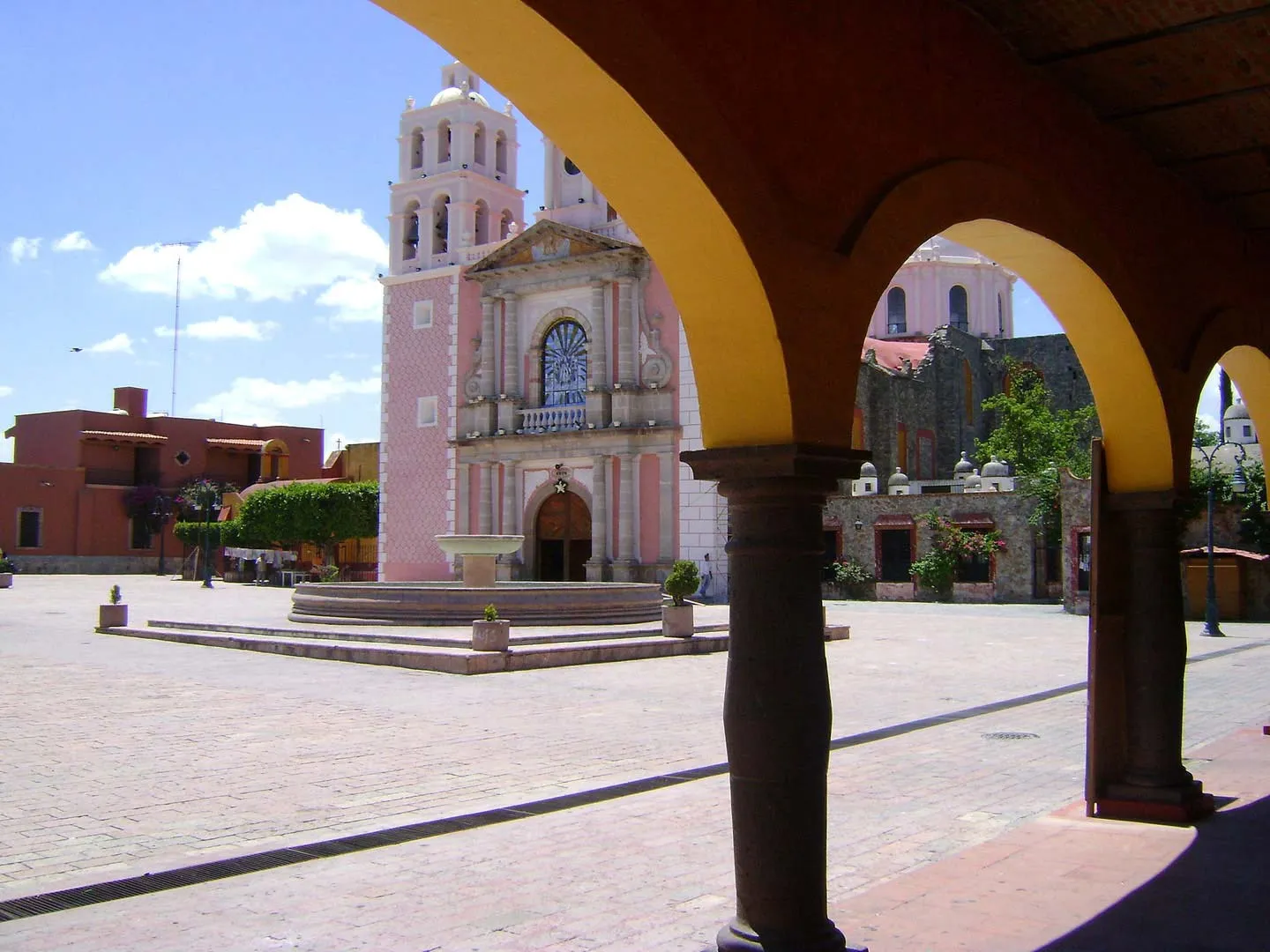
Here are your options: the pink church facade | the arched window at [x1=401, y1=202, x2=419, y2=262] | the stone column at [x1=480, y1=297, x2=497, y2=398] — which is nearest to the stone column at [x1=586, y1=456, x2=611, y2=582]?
the pink church facade

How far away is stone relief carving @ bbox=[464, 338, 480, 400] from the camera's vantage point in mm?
32000

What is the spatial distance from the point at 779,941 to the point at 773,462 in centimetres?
141

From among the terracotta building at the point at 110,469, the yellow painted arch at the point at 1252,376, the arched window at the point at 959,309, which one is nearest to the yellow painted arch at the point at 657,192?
the yellow painted arch at the point at 1252,376

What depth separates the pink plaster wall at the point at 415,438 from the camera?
107 ft

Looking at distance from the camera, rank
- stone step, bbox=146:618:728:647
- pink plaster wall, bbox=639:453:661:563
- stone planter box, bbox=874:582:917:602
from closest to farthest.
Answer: stone step, bbox=146:618:728:647 < pink plaster wall, bbox=639:453:661:563 < stone planter box, bbox=874:582:917:602

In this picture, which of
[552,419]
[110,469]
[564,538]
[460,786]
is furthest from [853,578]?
[110,469]

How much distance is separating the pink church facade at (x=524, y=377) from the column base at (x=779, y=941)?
23.3 meters

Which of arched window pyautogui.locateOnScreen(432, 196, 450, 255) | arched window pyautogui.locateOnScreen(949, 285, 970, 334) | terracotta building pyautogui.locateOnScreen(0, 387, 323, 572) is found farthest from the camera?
terracotta building pyautogui.locateOnScreen(0, 387, 323, 572)

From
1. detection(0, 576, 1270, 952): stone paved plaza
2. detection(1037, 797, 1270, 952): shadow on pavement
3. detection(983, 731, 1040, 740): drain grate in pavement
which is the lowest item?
detection(983, 731, 1040, 740): drain grate in pavement

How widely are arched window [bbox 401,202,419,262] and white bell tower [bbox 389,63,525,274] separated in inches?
1.0

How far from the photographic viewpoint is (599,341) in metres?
29.6

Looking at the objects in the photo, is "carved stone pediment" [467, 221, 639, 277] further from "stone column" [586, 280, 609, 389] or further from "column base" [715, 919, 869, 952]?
Result: "column base" [715, 919, 869, 952]

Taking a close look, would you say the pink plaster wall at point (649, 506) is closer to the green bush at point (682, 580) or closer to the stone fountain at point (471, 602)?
the stone fountain at point (471, 602)

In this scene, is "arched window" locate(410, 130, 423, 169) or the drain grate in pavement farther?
"arched window" locate(410, 130, 423, 169)
